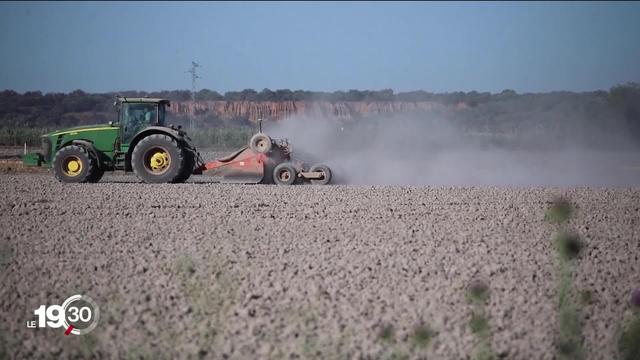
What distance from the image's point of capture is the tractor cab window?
64.3 feet

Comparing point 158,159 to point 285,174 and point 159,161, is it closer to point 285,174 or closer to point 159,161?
point 159,161

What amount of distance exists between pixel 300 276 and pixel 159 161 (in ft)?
39.9

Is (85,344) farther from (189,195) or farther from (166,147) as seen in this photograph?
(166,147)

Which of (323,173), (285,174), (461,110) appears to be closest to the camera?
(285,174)

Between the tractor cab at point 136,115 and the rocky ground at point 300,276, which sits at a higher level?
the tractor cab at point 136,115

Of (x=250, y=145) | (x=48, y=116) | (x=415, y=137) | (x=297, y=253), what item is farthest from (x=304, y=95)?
→ (x=297, y=253)

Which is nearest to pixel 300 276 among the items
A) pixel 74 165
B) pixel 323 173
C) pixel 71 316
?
pixel 71 316

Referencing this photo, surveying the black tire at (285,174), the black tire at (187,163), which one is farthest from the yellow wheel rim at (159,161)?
the black tire at (285,174)

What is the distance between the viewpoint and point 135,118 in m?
19.7

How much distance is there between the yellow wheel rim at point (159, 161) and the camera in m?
19.7

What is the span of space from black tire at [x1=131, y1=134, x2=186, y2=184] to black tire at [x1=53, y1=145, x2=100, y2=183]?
1.24 meters

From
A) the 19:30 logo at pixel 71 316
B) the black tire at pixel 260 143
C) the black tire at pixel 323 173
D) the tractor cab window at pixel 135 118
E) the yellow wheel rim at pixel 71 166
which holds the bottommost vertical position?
the 19:30 logo at pixel 71 316

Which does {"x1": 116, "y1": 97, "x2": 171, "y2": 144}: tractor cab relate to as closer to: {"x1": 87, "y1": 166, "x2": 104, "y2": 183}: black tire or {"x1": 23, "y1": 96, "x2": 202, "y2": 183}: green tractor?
{"x1": 23, "y1": 96, "x2": 202, "y2": 183}: green tractor

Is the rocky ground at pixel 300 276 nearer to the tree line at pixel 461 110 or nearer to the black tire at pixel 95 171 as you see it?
the black tire at pixel 95 171
